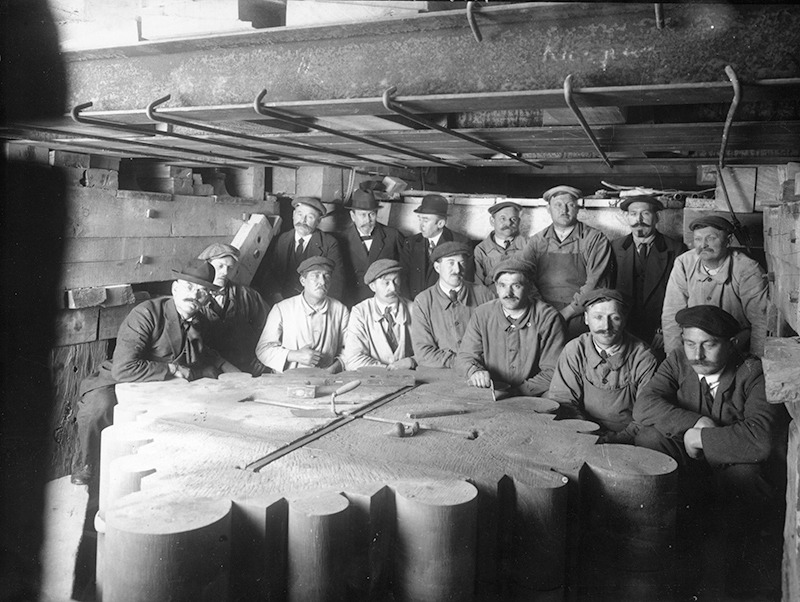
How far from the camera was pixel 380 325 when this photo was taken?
19.5 ft

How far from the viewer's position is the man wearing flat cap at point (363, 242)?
22.0 ft

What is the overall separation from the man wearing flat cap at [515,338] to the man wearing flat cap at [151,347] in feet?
6.68

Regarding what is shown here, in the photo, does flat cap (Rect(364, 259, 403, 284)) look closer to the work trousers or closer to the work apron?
the work apron

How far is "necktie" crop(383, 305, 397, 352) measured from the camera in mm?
5945

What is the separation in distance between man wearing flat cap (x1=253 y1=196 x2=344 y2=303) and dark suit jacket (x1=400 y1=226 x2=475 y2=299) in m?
0.65

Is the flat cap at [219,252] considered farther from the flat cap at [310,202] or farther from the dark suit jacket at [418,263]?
the dark suit jacket at [418,263]

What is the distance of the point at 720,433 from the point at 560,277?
2.28m

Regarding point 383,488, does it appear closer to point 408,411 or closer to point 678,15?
point 408,411

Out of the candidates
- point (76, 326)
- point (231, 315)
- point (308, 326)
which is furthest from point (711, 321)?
point (76, 326)

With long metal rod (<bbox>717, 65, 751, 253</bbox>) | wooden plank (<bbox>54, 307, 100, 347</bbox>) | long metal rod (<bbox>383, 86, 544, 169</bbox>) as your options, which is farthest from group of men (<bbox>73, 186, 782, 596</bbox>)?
long metal rod (<bbox>383, 86, 544, 169</bbox>)

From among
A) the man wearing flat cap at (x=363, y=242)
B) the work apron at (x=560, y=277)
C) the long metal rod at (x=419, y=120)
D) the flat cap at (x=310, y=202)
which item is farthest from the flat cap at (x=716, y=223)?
the flat cap at (x=310, y=202)

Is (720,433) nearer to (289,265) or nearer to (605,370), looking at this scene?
(605,370)

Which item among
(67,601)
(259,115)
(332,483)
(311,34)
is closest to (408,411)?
(332,483)

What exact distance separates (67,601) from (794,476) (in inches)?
207
